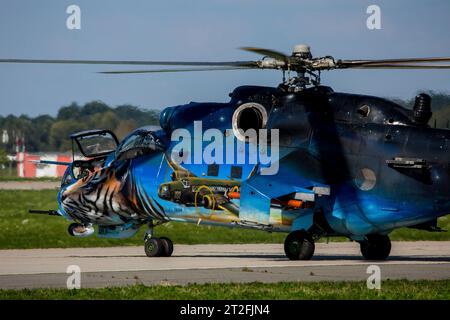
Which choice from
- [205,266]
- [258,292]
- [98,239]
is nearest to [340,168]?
[205,266]

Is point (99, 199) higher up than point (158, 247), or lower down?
higher up

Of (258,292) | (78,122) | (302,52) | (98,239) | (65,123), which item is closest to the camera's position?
(258,292)

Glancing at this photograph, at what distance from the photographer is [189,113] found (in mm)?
24812

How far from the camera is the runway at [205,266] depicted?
2006 cm

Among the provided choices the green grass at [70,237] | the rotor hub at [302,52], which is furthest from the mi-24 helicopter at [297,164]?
the green grass at [70,237]

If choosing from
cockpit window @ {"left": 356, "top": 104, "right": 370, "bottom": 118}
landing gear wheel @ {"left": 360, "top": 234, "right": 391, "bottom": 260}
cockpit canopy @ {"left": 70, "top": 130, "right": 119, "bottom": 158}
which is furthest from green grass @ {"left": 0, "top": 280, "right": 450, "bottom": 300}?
cockpit canopy @ {"left": 70, "top": 130, "right": 119, "bottom": 158}

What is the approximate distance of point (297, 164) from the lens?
2314 cm

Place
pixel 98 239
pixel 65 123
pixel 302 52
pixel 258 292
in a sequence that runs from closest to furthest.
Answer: pixel 258 292 → pixel 302 52 → pixel 98 239 → pixel 65 123

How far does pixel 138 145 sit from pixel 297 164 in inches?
185

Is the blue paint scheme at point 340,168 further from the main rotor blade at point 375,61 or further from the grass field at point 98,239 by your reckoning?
the grass field at point 98,239

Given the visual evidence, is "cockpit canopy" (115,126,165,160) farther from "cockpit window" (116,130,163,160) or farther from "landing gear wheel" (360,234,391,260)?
"landing gear wheel" (360,234,391,260)

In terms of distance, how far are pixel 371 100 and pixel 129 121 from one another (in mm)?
16313

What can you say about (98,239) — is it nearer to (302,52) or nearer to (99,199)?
(99,199)
